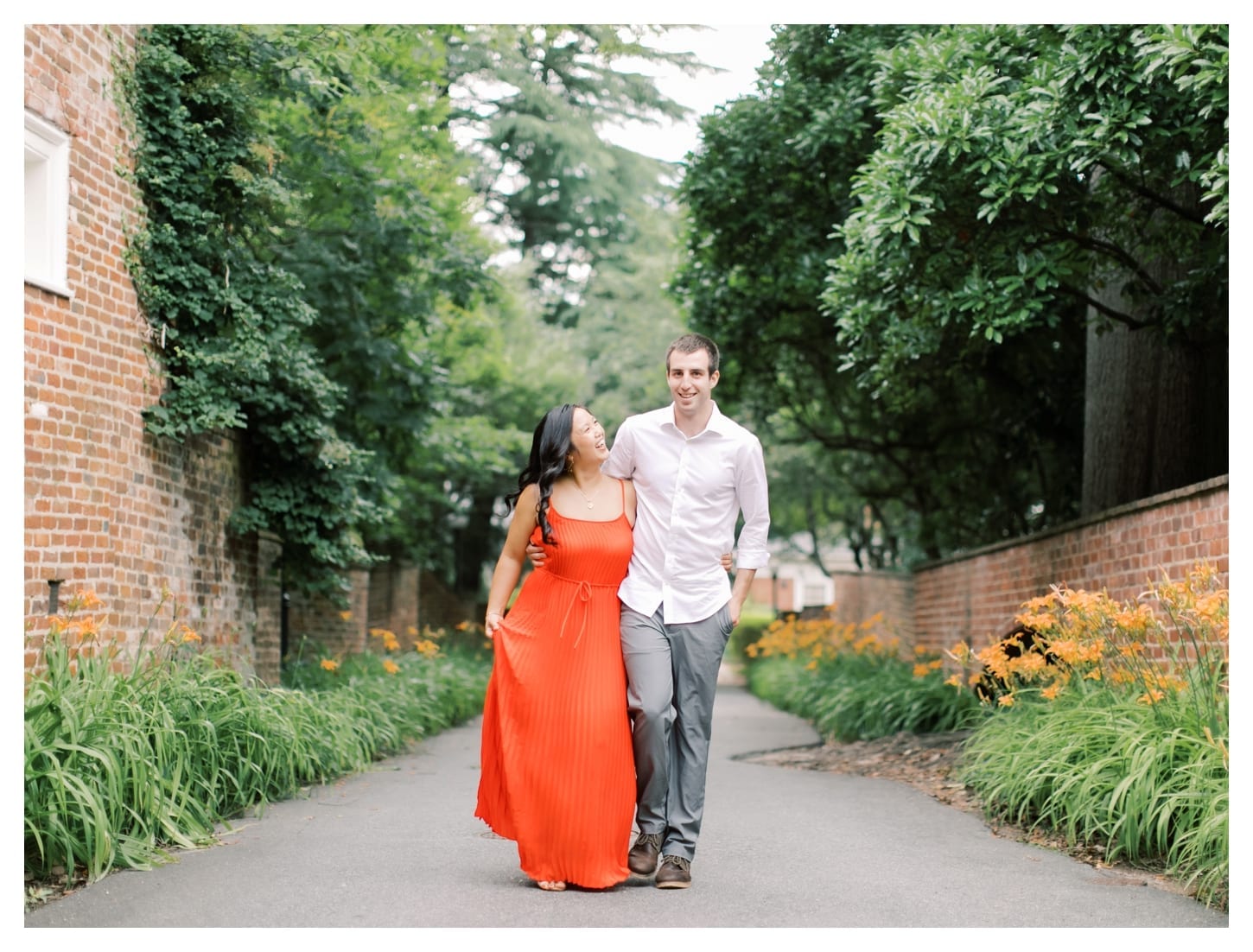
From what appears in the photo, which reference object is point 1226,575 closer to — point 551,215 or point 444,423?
point 444,423

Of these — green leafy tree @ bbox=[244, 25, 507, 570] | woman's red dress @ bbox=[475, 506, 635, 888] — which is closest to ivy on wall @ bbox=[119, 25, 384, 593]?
green leafy tree @ bbox=[244, 25, 507, 570]

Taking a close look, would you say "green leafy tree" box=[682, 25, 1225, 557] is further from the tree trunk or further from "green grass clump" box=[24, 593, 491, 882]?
"green grass clump" box=[24, 593, 491, 882]

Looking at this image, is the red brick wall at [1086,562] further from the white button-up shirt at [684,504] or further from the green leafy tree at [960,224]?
the white button-up shirt at [684,504]

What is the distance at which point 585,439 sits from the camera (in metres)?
5.24

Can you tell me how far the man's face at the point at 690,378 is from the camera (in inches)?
203

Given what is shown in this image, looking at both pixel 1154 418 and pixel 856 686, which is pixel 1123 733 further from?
pixel 856 686

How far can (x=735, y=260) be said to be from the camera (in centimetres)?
1410

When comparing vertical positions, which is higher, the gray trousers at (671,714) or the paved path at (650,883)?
the gray trousers at (671,714)

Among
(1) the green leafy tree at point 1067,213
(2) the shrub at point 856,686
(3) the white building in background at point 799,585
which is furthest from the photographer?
(3) the white building in background at point 799,585

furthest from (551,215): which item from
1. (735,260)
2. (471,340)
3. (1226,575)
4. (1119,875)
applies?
(1119,875)

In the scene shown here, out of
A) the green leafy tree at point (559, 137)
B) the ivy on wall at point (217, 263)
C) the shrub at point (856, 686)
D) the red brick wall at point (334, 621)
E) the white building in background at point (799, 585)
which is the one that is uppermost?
the green leafy tree at point (559, 137)

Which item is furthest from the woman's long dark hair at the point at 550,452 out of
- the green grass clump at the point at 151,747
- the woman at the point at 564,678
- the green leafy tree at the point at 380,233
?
the green leafy tree at the point at 380,233

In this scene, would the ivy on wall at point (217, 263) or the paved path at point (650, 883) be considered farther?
the ivy on wall at point (217, 263)

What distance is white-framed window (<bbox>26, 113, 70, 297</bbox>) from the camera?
24.6 feet
